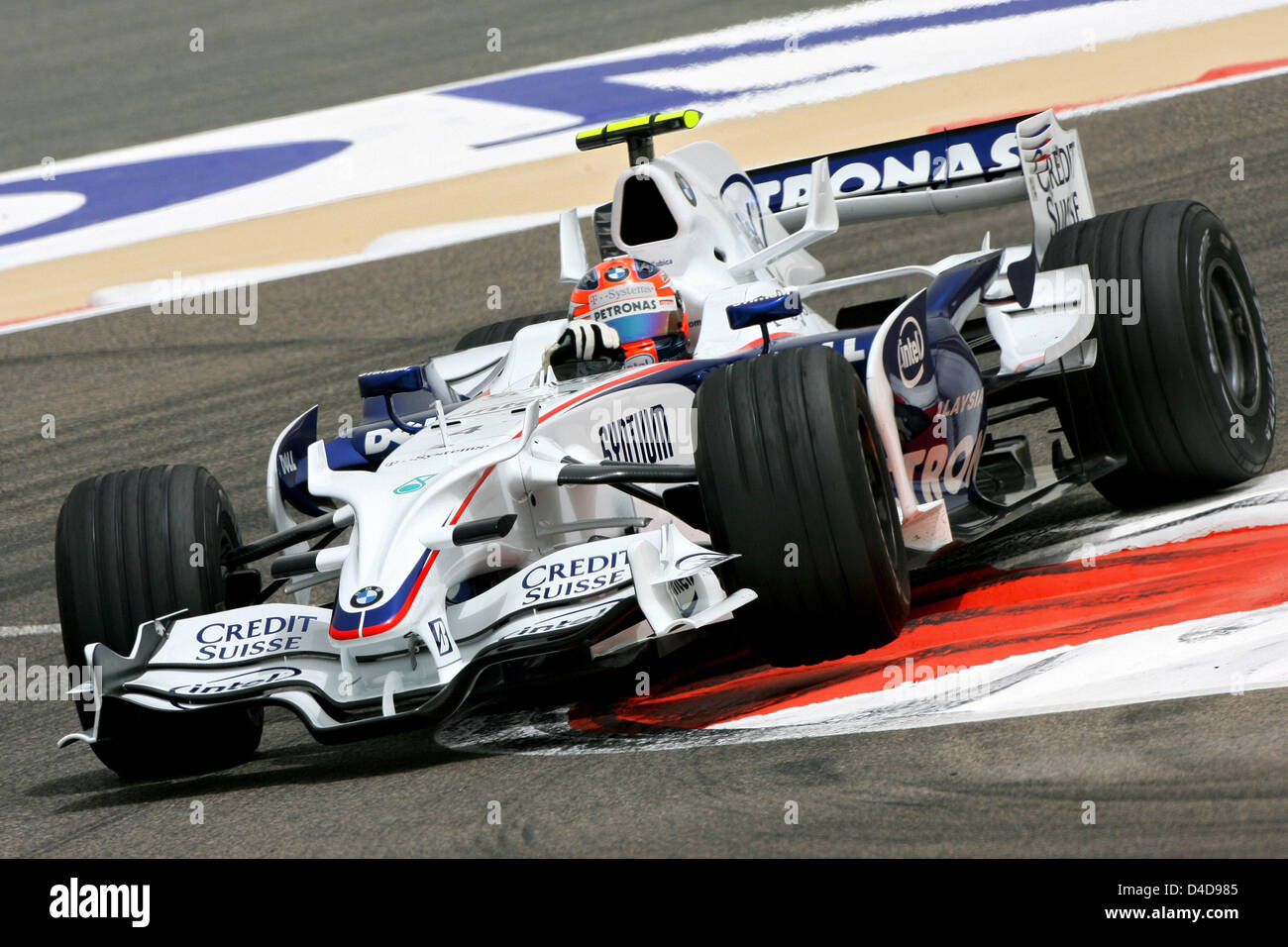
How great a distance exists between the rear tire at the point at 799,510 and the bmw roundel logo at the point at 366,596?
3.42 feet

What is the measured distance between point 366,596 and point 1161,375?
11.6 feet

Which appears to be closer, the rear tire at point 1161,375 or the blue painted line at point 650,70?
the rear tire at point 1161,375

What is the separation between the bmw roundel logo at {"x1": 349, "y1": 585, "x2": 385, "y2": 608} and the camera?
559 centimetres

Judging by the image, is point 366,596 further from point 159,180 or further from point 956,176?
point 159,180

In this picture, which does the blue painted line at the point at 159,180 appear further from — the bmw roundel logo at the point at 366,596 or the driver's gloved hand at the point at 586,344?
the bmw roundel logo at the point at 366,596

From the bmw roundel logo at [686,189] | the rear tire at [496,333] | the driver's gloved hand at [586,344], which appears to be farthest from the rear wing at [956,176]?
the driver's gloved hand at [586,344]

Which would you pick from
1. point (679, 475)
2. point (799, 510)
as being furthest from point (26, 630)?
point (799, 510)

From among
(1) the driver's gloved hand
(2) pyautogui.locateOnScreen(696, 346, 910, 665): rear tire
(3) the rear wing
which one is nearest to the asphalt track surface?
(2) pyautogui.locateOnScreen(696, 346, 910, 665): rear tire

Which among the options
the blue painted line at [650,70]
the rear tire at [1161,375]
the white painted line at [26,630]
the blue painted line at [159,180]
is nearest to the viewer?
the rear tire at [1161,375]

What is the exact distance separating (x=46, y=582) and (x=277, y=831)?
16.6ft


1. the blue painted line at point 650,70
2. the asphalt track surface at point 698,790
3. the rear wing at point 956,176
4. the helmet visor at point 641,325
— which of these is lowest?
the asphalt track surface at point 698,790

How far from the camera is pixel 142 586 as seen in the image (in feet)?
20.7

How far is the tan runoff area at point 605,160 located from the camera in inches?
594

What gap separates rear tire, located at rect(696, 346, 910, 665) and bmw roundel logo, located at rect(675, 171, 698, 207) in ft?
7.52
